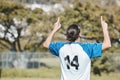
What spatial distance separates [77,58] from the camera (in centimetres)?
523

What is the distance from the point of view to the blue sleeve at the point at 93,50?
5.21 meters

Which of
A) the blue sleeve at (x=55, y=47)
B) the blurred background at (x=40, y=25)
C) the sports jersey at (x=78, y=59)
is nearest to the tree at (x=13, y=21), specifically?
the blurred background at (x=40, y=25)

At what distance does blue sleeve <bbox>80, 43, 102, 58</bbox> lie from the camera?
5.21m

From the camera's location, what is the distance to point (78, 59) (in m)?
5.23

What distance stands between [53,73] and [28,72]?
1.54 metres

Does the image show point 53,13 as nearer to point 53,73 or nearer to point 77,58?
point 53,73

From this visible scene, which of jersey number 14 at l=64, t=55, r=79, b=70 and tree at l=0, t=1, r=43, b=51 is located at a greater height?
jersey number 14 at l=64, t=55, r=79, b=70

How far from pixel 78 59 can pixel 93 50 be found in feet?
0.70

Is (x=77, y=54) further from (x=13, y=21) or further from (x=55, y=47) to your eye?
(x=13, y=21)

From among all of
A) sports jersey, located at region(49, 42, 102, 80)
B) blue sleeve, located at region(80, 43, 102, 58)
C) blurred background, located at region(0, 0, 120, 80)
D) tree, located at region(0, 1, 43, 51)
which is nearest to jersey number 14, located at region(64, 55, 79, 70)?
sports jersey, located at region(49, 42, 102, 80)

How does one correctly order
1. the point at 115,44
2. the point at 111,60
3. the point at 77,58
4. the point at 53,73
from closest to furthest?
the point at 77,58, the point at 53,73, the point at 111,60, the point at 115,44

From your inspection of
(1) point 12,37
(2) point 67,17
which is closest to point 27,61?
(1) point 12,37

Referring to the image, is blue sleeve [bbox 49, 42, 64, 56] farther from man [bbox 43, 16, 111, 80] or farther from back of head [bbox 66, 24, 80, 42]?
back of head [bbox 66, 24, 80, 42]

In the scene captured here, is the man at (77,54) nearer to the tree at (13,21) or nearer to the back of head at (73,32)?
the back of head at (73,32)
